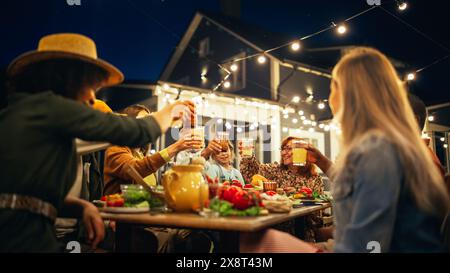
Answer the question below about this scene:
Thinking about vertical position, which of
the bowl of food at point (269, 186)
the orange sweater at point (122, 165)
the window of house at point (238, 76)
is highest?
the window of house at point (238, 76)

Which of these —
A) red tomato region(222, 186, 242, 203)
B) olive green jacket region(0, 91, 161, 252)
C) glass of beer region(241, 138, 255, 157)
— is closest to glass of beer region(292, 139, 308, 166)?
red tomato region(222, 186, 242, 203)

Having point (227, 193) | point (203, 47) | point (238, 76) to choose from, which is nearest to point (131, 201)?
point (227, 193)

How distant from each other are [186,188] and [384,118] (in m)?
1.11

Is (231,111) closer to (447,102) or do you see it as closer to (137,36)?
(137,36)

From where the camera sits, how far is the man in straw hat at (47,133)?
1.49 metres

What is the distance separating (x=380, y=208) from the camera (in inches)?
53.6

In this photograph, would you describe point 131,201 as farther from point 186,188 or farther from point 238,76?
point 238,76

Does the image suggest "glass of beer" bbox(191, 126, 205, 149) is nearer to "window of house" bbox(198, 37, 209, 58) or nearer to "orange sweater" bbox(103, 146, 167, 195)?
"orange sweater" bbox(103, 146, 167, 195)

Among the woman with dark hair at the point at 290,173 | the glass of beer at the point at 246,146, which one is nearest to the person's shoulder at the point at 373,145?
the glass of beer at the point at 246,146

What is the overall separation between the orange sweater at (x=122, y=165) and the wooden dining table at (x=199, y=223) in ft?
3.12

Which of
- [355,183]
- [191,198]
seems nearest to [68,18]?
[191,198]

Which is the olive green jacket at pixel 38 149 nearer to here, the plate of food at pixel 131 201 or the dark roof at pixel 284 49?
the plate of food at pixel 131 201

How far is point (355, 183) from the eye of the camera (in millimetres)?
1457

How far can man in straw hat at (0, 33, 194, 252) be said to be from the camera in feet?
4.90
